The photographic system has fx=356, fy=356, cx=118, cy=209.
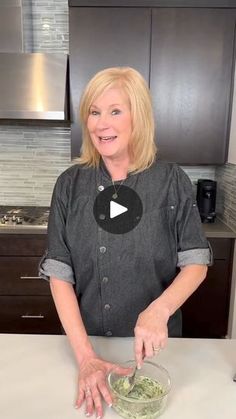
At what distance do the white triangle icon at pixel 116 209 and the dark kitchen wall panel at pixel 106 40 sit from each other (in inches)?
49.7

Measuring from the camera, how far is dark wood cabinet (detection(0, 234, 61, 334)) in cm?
206

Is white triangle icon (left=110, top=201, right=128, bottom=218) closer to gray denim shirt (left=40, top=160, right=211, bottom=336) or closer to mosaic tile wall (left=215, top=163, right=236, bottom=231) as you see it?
gray denim shirt (left=40, top=160, right=211, bottom=336)

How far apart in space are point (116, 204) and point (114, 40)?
4.42ft

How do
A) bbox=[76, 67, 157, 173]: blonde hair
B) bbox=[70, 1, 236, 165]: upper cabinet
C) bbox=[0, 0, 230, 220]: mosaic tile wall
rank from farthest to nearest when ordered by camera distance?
bbox=[0, 0, 230, 220]: mosaic tile wall
bbox=[70, 1, 236, 165]: upper cabinet
bbox=[76, 67, 157, 173]: blonde hair

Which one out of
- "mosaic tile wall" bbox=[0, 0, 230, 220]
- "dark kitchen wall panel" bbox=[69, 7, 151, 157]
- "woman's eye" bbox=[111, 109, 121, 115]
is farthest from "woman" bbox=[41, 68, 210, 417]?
"mosaic tile wall" bbox=[0, 0, 230, 220]

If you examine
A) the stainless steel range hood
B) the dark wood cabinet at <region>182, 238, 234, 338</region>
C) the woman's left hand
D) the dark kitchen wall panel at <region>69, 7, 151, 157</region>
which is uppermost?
the dark kitchen wall panel at <region>69, 7, 151, 157</region>

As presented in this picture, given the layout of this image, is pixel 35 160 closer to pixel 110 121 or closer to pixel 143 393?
pixel 110 121

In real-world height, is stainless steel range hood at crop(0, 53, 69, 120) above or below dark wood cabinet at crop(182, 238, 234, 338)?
above

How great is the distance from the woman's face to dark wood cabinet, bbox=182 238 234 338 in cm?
125

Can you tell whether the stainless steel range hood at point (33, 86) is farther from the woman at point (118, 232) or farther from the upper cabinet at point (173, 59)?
the woman at point (118, 232)

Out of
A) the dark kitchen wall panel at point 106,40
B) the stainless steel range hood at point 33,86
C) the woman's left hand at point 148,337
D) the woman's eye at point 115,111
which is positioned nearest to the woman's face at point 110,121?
the woman's eye at point 115,111

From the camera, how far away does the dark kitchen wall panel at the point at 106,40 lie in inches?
77.7

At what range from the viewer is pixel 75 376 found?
83 cm
